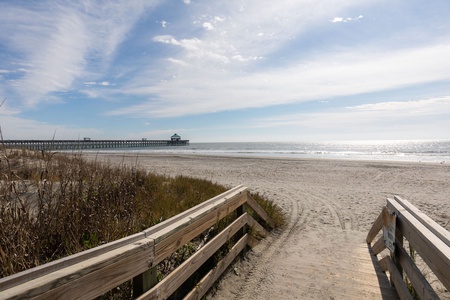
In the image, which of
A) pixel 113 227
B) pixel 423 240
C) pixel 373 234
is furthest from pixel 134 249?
pixel 373 234

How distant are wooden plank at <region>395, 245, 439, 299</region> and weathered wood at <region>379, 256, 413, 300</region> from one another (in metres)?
0.17

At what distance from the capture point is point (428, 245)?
2102 millimetres

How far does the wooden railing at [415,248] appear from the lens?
1896 millimetres

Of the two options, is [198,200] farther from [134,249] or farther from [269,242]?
[134,249]

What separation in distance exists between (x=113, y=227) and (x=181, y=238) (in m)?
1.21

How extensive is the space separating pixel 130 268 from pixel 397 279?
2931mm

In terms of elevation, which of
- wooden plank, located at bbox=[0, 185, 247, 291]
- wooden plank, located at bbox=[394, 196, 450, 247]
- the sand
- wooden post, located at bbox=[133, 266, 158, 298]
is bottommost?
the sand

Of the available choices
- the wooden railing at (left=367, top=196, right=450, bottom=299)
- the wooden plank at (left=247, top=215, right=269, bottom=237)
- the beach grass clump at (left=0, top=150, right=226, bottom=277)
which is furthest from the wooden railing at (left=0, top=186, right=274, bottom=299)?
the wooden railing at (left=367, top=196, right=450, bottom=299)

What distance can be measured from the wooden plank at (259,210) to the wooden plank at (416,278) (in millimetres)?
2265

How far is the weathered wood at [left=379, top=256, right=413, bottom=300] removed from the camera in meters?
2.70

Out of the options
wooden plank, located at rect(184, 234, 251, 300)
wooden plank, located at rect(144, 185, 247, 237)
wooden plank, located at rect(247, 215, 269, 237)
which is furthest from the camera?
wooden plank, located at rect(247, 215, 269, 237)

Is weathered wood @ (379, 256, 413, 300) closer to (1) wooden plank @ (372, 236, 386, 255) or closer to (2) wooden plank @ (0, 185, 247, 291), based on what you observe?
(1) wooden plank @ (372, 236, 386, 255)

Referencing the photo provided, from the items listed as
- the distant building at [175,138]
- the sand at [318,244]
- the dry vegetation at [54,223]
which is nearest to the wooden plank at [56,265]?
the dry vegetation at [54,223]

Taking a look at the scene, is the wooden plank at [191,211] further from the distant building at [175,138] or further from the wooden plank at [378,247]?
the distant building at [175,138]
